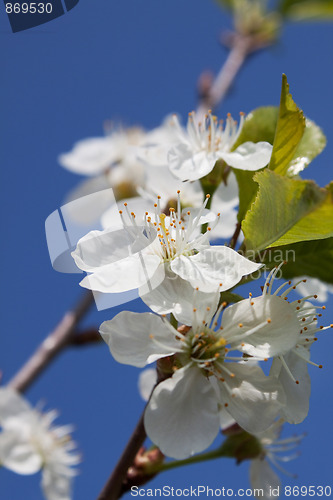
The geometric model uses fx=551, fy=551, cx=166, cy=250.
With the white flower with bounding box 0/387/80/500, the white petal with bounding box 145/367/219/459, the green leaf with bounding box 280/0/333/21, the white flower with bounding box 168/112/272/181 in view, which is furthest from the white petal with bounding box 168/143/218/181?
the green leaf with bounding box 280/0/333/21

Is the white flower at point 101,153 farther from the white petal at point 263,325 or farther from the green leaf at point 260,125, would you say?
the white petal at point 263,325

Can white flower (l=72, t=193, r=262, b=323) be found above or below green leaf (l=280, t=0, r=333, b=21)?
below

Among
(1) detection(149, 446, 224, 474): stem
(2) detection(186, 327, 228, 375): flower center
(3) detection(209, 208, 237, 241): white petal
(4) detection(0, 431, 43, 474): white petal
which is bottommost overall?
(4) detection(0, 431, 43, 474): white petal

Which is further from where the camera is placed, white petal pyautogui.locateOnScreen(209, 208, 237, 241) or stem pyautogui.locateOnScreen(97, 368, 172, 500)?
white petal pyautogui.locateOnScreen(209, 208, 237, 241)

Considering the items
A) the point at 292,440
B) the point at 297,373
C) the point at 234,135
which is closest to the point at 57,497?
the point at 292,440

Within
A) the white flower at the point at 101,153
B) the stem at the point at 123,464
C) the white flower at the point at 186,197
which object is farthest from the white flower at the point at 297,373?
the white flower at the point at 101,153

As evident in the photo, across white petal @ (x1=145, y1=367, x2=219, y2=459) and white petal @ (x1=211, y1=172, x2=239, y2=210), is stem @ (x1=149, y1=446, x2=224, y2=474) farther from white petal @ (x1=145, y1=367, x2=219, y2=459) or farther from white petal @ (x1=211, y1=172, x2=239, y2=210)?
white petal @ (x1=211, y1=172, x2=239, y2=210)

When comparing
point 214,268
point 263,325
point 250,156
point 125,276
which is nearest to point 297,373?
point 263,325
